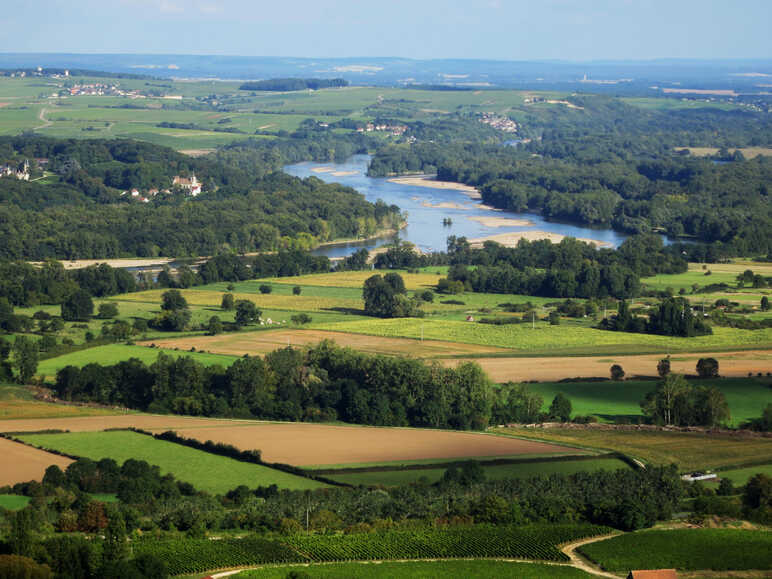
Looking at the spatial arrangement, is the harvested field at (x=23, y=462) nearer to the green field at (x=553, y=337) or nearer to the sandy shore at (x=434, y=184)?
the green field at (x=553, y=337)

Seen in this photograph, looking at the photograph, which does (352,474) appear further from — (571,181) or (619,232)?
(571,181)

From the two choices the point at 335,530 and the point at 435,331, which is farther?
the point at 435,331

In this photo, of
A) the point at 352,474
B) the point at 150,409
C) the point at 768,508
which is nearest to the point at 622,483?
the point at 768,508

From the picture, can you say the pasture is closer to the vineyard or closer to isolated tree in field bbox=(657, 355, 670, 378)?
the vineyard

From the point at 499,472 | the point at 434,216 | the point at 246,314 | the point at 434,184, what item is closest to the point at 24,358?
the point at 246,314

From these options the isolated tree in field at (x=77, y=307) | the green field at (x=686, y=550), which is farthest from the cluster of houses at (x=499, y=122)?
the green field at (x=686, y=550)

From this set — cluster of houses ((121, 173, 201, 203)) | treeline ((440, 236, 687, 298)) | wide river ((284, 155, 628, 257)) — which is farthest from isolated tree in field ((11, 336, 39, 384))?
cluster of houses ((121, 173, 201, 203))
